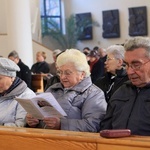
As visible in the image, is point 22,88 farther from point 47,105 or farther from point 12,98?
point 47,105

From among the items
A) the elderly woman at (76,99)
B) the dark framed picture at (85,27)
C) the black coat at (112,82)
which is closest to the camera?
the elderly woman at (76,99)

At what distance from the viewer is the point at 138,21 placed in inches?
715

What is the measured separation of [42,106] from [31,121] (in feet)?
0.82

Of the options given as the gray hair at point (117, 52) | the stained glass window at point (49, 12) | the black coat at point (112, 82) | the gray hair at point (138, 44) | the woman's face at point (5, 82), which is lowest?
the black coat at point (112, 82)

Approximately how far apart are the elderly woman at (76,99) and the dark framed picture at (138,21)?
14974 mm

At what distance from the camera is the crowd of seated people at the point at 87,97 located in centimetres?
281

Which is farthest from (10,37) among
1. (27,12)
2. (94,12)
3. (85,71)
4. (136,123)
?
(136,123)

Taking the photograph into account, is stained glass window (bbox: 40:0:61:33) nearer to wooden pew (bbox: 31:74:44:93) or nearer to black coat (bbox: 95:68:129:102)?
wooden pew (bbox: 31:74:44:93)

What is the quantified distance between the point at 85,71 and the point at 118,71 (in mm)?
1304

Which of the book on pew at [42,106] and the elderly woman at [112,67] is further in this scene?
the elderly woman at [112,67]

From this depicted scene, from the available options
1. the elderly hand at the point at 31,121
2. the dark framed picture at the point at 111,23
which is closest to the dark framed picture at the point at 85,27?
the dark framed picture at the point at 111,23

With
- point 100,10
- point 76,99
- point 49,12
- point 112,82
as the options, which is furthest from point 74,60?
point 49,12

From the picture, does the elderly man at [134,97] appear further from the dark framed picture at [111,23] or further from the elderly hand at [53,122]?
the dark framed picture at [111,23]

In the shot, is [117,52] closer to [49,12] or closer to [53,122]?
[53,122]
